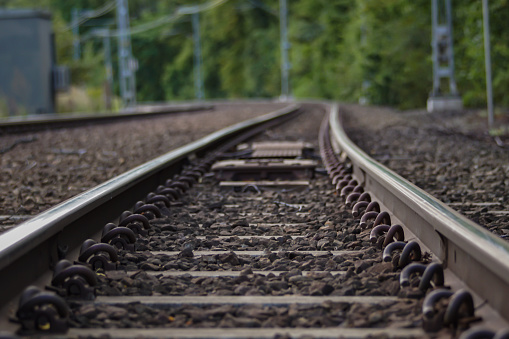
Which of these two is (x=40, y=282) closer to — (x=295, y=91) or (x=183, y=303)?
(x=183, y=303)

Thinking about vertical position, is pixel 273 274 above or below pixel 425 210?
below

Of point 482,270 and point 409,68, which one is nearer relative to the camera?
point 482,270

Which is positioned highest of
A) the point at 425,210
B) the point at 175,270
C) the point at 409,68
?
the point at 409,68

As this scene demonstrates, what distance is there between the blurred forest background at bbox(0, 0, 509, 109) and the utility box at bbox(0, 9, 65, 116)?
578cm

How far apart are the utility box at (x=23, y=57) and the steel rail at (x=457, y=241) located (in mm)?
20232

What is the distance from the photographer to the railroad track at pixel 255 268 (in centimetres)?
206

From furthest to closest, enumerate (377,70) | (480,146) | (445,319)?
1. (377,70)
2. (480,146)
3. (445,319)

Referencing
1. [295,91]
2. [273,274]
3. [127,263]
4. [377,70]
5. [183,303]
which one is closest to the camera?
[183,303]

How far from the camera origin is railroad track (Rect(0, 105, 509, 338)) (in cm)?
206

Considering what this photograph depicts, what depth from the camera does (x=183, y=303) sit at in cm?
231

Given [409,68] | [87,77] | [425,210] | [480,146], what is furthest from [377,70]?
[425,210]

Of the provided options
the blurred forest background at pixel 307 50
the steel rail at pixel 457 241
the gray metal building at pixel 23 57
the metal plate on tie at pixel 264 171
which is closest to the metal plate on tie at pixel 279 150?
the metal plate on tie at pixel 264 171

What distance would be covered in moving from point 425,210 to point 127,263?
4.18 ft

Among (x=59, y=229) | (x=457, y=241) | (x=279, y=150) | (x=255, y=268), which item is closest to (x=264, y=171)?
(x=279, y=150)
